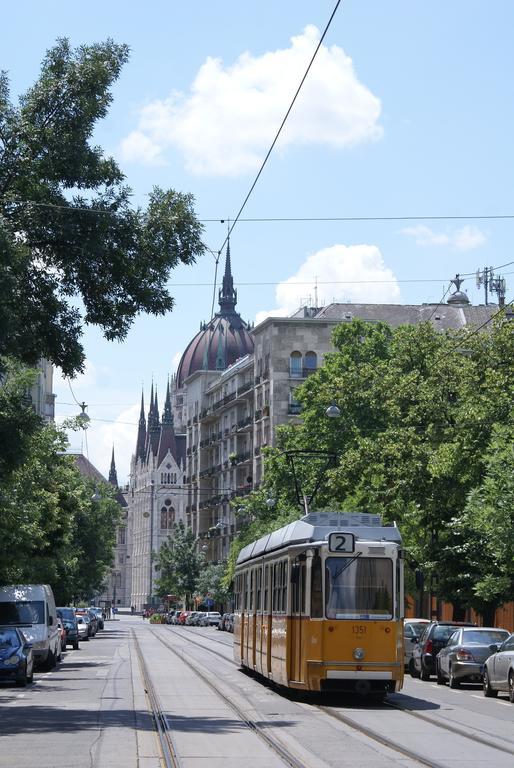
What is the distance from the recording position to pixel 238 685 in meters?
29.6

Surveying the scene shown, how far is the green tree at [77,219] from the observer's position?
22.7 meters

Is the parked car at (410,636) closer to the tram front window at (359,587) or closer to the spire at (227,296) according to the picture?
the tram front window at (359,587)

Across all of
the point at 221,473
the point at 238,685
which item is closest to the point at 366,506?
the point at 238,685

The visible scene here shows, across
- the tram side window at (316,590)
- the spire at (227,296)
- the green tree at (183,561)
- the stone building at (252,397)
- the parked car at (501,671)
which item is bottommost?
the parked car at (501,671)

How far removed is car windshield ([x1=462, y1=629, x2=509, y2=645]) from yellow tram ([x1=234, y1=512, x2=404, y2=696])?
27.6 feet

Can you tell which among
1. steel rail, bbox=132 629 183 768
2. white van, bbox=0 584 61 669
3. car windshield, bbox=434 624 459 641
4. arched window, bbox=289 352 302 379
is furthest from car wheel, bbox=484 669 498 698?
arched window, bbox=289 352 302 379

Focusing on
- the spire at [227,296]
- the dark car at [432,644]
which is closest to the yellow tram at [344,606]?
the dark car at [432,644]

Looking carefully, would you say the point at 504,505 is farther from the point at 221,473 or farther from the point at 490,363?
the point at 221,473

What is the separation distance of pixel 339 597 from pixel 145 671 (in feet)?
45.5

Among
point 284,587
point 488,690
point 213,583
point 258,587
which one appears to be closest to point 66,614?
point 258,587

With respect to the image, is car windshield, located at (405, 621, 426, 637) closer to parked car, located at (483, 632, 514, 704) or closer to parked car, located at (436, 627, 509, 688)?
parked car, located at (436, 627, 509, 688)

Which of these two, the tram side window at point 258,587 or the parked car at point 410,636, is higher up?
the tram side window at point 258,587

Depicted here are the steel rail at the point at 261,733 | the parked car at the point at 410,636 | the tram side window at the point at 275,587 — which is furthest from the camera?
the parked car at the point at 410,636

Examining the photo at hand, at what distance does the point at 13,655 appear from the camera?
28.4 m
